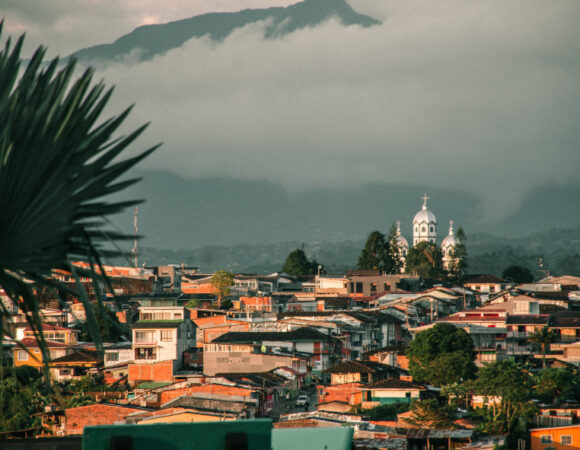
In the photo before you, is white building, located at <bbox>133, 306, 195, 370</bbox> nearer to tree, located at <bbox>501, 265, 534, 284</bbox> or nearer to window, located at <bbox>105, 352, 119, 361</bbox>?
window, located at <bbox>105, 352, 119, 361</bbox>

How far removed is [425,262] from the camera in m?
129

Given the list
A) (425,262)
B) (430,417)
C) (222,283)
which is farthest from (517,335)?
(425,262)

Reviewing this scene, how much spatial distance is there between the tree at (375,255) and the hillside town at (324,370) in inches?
1188

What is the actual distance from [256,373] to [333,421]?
57.9 feet

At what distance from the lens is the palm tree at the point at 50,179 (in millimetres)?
5008

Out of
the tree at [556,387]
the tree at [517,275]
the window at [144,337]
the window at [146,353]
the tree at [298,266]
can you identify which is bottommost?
the tree at [556,387]

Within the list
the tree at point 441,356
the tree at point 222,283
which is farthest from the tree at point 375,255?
the tree at point 441,356

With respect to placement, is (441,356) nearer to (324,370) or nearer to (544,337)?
(324,370)

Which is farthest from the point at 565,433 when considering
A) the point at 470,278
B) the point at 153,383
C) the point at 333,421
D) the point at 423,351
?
the point at 470,278

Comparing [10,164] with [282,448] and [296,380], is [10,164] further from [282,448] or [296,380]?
[296,380]

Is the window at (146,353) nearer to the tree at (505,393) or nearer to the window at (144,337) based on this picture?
the window at (144,337)

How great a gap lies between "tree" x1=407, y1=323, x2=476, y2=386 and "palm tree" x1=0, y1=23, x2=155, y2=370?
43646 millimetres

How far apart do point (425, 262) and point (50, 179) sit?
12560 centimetres

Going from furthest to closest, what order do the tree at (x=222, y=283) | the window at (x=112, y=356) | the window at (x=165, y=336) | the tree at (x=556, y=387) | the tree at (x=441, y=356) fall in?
the tree at (x=222, y=283) → the window at (x=112, y=356) → the window at (x=165, y=336) → the tree at (x=441, y=356) → the tree at (x=556, y=387)
